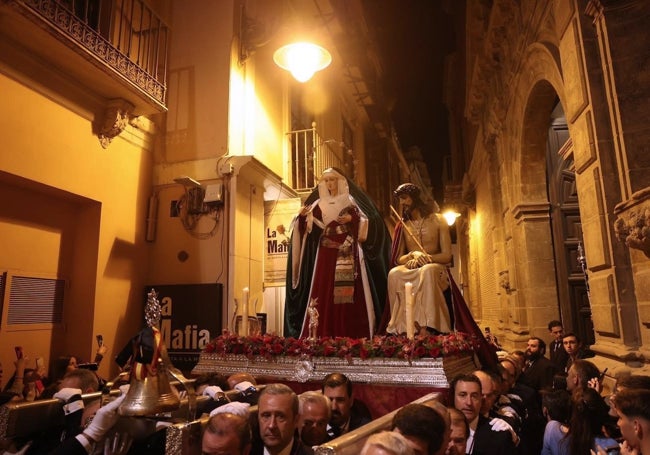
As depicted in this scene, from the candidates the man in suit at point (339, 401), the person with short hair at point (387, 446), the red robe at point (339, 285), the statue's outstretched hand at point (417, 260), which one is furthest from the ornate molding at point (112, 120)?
the person with short hair at point (387, 446)

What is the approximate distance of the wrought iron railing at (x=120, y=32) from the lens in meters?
A: 6.14

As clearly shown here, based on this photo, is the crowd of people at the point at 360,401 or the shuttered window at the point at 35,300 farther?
the shuttered window at the point at 35,300

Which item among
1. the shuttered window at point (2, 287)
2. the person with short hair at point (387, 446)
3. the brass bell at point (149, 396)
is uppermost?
the shuttered window at point (2, 287)

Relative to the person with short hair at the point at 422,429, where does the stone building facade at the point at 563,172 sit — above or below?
above

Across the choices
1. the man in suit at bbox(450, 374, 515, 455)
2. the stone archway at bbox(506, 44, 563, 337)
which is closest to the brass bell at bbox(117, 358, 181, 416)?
the man in suit at bbox(450, 374, 515, 455)

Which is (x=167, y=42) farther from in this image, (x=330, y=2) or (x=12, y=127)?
(x=330, y=2)

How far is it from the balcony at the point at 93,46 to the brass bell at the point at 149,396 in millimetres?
5053

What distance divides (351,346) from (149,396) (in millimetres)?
2894

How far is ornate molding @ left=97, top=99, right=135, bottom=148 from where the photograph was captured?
739cm

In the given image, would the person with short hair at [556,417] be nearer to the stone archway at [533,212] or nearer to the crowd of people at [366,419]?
the crowd of people at [366,419]

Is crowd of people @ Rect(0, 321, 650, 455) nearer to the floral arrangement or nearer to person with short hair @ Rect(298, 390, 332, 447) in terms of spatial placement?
person with short hair @ Rect(298, 390, 332, 447)

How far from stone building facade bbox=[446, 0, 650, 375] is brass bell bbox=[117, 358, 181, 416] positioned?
3680mm

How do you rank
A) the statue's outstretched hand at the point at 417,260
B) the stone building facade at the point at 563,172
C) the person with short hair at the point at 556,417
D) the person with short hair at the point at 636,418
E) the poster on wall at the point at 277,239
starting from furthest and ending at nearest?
the poster on wall at the point at 277,239
the statue's outstretched hand at the point at 417,260
the stone building facade at the point at 563,172
the person with short hair at the point at 556,417
the person with short hair at the point at 636,418

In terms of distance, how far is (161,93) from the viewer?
8195 mm
